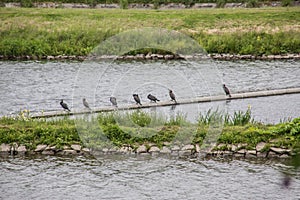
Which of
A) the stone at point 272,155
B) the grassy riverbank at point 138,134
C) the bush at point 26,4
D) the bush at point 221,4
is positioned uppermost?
the bush at point 221,4

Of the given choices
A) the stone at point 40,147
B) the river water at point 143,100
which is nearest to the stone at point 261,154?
the river water at point 143,100

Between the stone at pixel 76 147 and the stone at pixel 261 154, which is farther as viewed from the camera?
the stone at pixel 76 147

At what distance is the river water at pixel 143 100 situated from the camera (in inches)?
734

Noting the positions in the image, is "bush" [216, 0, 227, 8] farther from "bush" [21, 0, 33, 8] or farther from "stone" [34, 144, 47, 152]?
"stone" [34, 144, 47, 152]

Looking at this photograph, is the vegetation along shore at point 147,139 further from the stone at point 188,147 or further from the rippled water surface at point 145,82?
the rippled water surface at point 145,82

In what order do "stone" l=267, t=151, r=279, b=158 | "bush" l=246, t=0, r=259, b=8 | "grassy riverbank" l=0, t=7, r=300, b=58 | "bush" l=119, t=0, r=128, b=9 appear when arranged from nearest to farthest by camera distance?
"stone" l=267, t=151, r=279, b=158 < "grassy riverbank" l=0, t=7, r=300, b=58 < "bush" l=119, t=0, r=128, b=9 < "bush" l=246, t=0, r=259, b=8

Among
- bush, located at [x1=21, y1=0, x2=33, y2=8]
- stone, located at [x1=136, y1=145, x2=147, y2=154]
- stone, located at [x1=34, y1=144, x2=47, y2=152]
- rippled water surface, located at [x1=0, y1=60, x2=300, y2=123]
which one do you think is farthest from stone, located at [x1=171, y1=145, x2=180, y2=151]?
bush, located at [x1=21, y1=0, x2=33, y2=8]

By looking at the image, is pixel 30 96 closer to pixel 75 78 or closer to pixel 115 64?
pixel 75 78

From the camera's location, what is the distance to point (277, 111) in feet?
89.2

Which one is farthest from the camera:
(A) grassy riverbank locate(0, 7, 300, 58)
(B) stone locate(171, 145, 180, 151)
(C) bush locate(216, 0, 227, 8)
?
(C) bush locate(216, 0, 227, 8)

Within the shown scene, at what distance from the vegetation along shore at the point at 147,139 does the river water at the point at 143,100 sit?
20.8 inches

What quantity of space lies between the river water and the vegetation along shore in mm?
528

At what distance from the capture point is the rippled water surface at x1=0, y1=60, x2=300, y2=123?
94.6 ft

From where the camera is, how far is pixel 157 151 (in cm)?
2184
